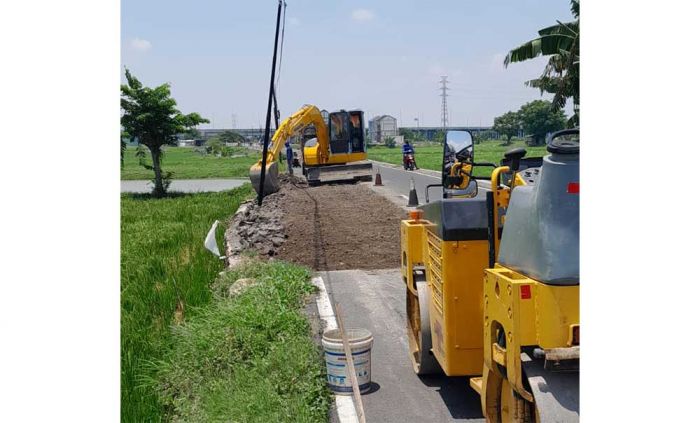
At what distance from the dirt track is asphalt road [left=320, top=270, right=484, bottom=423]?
2237mm

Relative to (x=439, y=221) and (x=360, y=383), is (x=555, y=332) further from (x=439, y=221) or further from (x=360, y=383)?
(x=360, y=383)

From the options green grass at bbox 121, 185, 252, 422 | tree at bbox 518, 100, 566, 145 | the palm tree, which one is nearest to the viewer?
green grass at bbox 121, 185, 252, 422

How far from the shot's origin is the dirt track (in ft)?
43.8

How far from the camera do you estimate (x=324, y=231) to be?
54.5ft

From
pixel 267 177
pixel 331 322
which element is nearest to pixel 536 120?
pixel 267 177

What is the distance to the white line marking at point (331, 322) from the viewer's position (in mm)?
6050

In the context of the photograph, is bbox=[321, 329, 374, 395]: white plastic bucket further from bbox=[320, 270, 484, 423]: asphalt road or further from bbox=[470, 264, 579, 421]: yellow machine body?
bbox=[470, 264, 579, 421]: yellow machine body

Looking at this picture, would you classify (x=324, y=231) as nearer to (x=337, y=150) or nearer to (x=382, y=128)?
(x=337, y=150)

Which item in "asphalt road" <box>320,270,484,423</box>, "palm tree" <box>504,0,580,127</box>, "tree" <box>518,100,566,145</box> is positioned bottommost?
"asphalt road" <box>320,270,484,423</box>

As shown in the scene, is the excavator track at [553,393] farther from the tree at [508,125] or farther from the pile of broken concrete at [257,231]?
the tree at [508,125]

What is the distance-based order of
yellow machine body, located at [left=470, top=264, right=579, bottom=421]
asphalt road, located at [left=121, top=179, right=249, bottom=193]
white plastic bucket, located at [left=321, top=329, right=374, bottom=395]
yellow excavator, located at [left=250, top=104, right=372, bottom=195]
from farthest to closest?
asphalt road, located at [left=121, top=179, right=249, bottom=193] < yellow excavator, located at [left=250, top=104, right=372, bottom=195] < white plastic bucket, located at [left=321, top=329, right=374, bottom=395] < yellow machine body, located at [left=470, top=264, right=579, bottom=421]

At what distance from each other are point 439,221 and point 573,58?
14.6 m

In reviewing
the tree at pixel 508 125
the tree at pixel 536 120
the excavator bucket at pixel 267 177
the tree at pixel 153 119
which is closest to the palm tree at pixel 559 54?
the excavator bucket at pixel 267 177

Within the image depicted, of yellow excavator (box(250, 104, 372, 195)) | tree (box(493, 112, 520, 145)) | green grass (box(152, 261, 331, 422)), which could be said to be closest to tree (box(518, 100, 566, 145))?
tree (box(493, 112, 520, 145))
